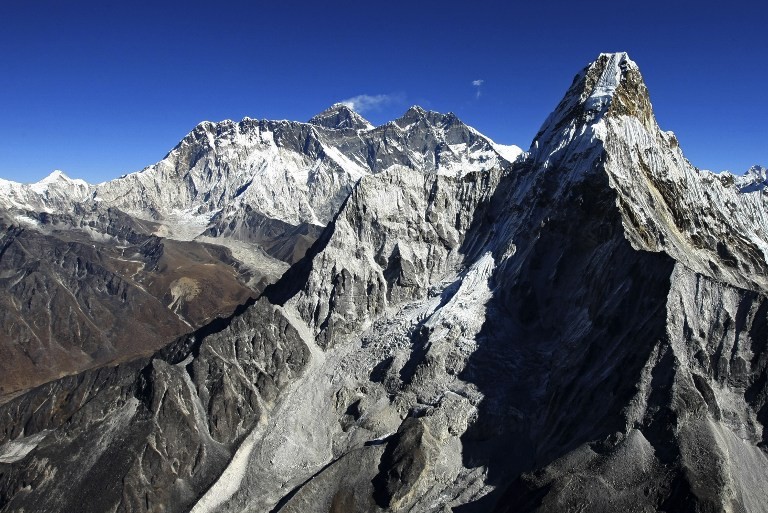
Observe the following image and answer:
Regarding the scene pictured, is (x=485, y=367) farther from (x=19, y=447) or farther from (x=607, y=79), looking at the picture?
(x=19, y=447)

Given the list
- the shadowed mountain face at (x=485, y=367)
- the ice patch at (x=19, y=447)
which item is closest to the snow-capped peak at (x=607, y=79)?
the shadowed mountain face at (x=485, y=367)

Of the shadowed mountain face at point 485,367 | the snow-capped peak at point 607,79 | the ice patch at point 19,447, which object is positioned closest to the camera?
the shadowed mountain face at point 485,367

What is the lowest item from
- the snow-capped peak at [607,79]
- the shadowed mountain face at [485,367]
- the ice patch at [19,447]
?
the ice patch at [19,447]

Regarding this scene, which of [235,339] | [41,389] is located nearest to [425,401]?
[235,339]

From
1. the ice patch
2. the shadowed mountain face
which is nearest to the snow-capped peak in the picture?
the shadowed mountain face

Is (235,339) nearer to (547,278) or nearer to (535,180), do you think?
(547,278)

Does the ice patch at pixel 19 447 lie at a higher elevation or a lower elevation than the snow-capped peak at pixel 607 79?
lower

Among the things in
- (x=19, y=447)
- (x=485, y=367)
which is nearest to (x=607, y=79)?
(x=485, y=367)

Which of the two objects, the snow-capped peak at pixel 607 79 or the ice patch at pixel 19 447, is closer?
the ice patch at pixel 19 447

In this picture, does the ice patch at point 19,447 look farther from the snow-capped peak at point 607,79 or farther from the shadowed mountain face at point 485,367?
the snow-capped peak at point 607,79

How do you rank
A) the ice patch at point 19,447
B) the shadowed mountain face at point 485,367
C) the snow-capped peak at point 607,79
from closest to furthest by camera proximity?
the shadowed mountain face at point 485,367, the ice patch at point 19,447, the snow-capped peak at point 607,79
